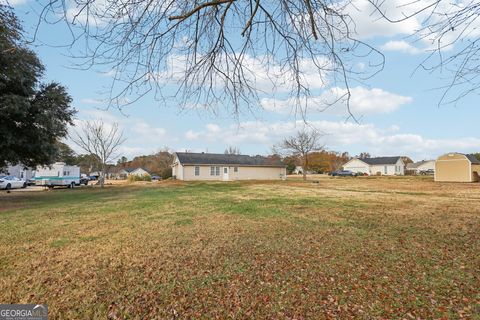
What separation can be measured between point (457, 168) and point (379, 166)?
107 feet

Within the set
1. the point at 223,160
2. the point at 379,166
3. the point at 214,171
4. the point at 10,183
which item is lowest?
the point at 10,183

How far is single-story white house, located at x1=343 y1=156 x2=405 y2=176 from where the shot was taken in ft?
197

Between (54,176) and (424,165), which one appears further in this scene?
(424,165)

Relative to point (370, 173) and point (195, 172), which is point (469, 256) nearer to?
point (195, 172)

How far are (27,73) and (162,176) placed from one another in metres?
31.2

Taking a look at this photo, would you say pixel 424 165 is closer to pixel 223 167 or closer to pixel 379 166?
pixel 379 166

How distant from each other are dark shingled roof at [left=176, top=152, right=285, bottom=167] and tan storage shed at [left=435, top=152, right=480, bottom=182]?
18982 mm

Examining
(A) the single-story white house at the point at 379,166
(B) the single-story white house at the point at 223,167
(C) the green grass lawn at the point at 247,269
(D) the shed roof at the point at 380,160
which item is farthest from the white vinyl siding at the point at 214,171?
(D) the shed roof at the point at 380,160

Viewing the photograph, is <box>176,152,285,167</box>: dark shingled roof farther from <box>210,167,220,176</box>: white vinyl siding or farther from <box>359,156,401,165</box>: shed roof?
<box>359,156,401,165</box>: shed roof

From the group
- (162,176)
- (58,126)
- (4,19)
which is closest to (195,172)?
(162,176)

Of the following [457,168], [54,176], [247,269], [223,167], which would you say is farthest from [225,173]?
[247,269]

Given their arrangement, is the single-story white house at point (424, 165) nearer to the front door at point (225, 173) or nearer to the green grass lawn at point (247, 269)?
the front door at point (225, 173)

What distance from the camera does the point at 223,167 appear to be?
3800 cm

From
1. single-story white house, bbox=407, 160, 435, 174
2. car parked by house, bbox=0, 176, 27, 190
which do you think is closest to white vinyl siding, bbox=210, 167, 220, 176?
car parked by house, bbox=0, 176, 27, 190
